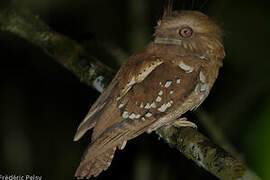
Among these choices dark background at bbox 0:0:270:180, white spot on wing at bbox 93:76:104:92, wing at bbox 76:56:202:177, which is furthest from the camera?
dark background at bbox 0:0:270:180

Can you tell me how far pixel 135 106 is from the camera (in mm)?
2783

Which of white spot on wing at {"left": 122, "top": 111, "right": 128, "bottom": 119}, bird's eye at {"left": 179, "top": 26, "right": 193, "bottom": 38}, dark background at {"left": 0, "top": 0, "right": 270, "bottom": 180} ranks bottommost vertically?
dark background at {"left": 0, "top": 0, "right": 270, "bottom": 180}

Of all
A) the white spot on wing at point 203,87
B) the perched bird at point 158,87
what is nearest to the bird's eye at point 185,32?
the perched bird at point 158,87

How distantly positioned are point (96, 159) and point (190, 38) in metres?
1.28

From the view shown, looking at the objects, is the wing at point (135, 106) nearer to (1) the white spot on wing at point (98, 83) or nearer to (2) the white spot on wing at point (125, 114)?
(2) the white spot on wing at point (125, 114)

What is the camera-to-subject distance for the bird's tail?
2.71 meters

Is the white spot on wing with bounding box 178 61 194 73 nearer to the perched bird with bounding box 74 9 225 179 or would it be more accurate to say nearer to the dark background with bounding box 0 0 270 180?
the perched bird with bounding box 74 9 225 179

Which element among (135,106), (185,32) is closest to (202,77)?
(185,32)

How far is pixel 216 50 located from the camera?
319cm

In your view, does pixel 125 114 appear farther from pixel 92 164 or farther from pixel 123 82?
pixel 92 164

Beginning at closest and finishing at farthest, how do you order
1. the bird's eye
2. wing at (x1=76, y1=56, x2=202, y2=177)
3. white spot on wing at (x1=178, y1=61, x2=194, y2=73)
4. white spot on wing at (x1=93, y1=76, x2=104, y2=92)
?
wing at (x1=76, y1=56, x2=202, y2=177) < white spot on wing at (x1=178, y1=61, x2=194, y2=73) < the bird's eye < white spot on wing at (x1=93, y1=76, x2=104, y2=92)

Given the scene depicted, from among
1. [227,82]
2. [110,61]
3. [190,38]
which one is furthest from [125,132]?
[227,82]

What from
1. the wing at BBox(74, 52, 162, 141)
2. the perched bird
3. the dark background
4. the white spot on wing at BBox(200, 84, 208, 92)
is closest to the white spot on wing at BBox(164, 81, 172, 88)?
the perched bird

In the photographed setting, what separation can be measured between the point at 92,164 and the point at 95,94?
333 cm
